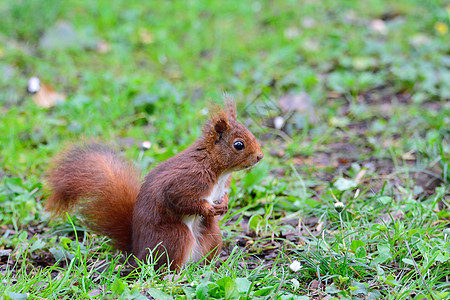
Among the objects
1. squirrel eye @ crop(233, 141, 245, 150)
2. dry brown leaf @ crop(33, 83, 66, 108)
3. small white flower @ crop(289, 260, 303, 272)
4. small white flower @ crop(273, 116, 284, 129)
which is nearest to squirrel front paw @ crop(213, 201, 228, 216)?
squirrel eye @ crop(233, 141, 245, 150)

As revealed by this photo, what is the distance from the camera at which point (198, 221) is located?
2258mm

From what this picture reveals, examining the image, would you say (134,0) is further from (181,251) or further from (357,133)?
(181,251)

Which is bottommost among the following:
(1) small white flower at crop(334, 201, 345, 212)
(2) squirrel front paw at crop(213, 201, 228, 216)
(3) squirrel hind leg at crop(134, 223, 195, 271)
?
(1) small white flower at crop(334, 201, 345, 212)

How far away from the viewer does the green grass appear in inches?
80.8

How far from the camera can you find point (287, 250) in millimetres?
2320

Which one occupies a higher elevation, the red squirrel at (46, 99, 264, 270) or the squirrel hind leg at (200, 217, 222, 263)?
the red squirrel at (46, 99, 264, 270)

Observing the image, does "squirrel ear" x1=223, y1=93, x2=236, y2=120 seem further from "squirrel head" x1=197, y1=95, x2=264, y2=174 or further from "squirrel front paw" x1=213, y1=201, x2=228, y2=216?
"squirrel front paw" x1=213, y1=201, x2=228, y2=216

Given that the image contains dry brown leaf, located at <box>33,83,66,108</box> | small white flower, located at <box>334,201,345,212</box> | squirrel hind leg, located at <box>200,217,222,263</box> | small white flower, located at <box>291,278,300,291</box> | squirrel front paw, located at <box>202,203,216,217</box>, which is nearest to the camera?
small white flower, located at <box>291,278,300,291</box>

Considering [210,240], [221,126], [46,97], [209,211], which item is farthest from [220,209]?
[46,97]

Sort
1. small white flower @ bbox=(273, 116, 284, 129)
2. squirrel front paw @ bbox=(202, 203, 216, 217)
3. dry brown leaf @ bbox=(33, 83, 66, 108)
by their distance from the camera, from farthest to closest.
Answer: dry brown leaf @ bbox=(33, 83, 66, 108) < small white flower @ bbox=(273, 116, 284, 129) < squirrel front paw @ bbox=(202, 203, 216, 217)

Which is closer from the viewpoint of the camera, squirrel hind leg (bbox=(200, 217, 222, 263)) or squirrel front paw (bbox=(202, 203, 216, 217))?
squirrel front paw (bbox=(202, 203, 216, 217))

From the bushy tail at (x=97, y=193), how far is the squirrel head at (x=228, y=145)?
1.33 ft

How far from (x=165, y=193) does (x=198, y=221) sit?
226 millimetres

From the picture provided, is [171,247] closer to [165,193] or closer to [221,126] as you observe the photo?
[165,193]
